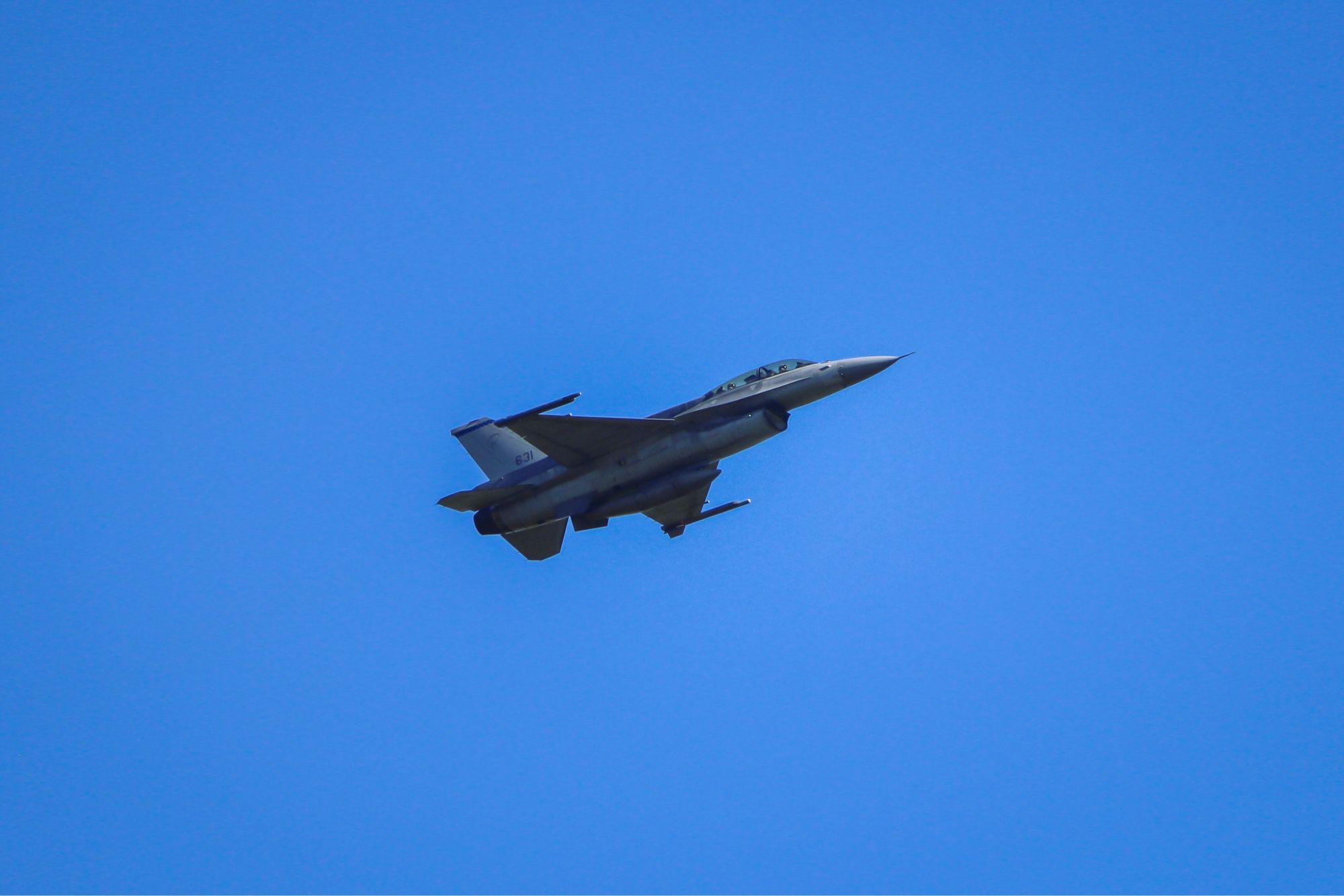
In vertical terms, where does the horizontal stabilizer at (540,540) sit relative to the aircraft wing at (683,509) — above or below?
below

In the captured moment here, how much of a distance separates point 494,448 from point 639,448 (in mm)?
5366

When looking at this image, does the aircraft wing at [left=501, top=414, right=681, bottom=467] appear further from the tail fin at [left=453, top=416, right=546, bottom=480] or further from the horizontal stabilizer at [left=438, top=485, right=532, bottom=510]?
the tail fin at [left=453, top=416, right=546, bottom=480]

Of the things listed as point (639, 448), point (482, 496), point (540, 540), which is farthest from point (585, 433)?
point (540, 540)

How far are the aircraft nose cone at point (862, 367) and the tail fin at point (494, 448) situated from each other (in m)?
8.55

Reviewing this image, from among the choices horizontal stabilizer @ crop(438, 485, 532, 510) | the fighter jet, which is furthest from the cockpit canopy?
horizontal stabilizer @ crop(438, 485, 532, 510)

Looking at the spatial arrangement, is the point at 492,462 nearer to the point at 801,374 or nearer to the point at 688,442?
the point at 688,442

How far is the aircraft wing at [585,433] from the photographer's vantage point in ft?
98.3

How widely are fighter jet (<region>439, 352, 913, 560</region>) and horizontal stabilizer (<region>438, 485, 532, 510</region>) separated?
0.07 feet

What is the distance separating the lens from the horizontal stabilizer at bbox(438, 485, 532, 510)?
31484 mm

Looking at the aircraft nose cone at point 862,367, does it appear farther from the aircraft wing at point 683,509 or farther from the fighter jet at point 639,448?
the aircraft wing at point 683,509

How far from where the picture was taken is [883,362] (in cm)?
3027

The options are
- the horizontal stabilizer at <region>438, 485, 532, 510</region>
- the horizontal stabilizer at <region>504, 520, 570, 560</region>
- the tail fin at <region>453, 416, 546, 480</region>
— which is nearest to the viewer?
the horizontal stabilizer at <region>438, 485, 532, 510</region>

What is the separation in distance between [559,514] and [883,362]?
28.8ft

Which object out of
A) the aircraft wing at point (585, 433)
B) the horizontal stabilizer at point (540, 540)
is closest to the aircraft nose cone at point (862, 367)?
the aircraft wing at point (585, 433)
